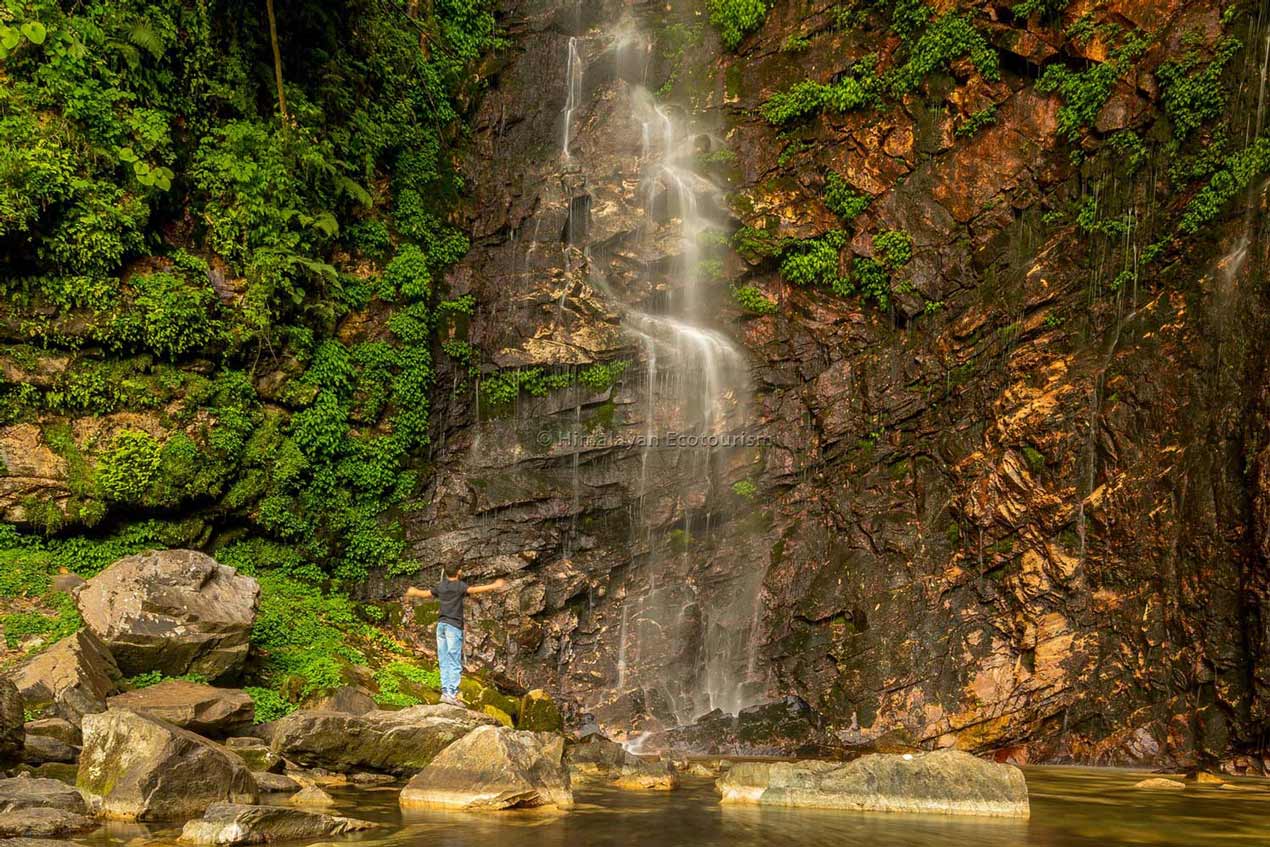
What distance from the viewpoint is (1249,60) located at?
46.1 ft

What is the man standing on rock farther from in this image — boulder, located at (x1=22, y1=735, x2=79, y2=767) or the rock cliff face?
the rock cliff face

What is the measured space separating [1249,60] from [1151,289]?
162 inches

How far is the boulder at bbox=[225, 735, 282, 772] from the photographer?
800 cm

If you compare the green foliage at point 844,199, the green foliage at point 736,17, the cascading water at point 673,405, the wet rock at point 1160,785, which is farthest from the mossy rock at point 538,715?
the green foliage at point 736,17

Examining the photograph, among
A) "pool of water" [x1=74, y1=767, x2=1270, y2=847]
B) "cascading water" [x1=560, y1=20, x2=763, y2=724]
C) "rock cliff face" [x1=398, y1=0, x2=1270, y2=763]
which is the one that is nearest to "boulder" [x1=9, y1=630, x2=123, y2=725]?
"pool of water" [x1=74, y1=767, x2=1270, y2=847]

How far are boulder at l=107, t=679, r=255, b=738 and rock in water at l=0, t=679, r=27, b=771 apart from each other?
1.45 meters

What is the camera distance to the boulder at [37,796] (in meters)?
5.48

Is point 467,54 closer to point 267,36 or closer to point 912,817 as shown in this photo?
point 267,36

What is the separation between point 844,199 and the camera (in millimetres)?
17625

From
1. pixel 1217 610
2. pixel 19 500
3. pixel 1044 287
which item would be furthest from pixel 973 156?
pixel 19 500

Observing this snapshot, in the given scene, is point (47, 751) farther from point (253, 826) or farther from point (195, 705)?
point (253, 826)

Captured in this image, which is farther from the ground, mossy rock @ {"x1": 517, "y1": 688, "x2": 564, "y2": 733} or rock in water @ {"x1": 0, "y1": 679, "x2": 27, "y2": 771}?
rock in water @ {"x1": 0, "y1": 679, "x2": 27, "y2": 771}

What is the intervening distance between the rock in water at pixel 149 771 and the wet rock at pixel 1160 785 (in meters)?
9.21

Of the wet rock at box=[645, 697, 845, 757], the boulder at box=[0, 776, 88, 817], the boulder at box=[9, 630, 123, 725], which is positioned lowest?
the wet rock at box=[645, 697, 845, 757]
